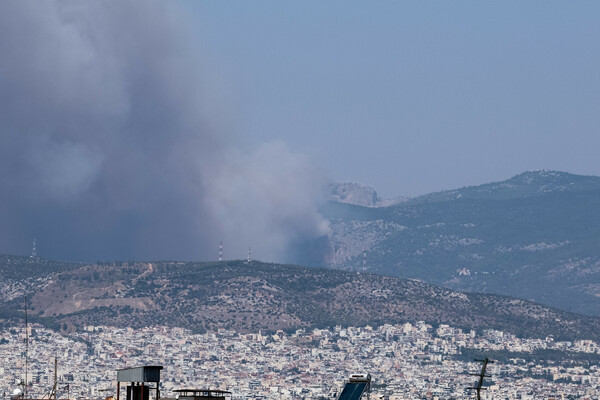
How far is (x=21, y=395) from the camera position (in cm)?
10144

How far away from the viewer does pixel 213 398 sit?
3189 inches

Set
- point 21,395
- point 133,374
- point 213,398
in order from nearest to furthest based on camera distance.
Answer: point 133,374, point 213,398, point 21,395

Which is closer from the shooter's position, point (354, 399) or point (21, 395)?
point (354, 399)

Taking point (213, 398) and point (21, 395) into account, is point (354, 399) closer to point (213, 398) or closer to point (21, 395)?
point (213, 398)

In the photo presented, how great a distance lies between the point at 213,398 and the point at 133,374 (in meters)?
8.62

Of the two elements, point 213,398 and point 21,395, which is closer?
point 213,398

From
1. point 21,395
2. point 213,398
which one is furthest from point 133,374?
point 21,395

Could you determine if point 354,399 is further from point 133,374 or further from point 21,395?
point 21,395

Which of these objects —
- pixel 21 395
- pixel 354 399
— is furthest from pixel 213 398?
pixel 21 395

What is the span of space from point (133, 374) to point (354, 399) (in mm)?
8834

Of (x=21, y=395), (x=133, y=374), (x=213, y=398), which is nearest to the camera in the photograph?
(x=133, y=374)

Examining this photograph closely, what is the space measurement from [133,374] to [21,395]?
29887 millimetres

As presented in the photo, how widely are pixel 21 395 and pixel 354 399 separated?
103ft
